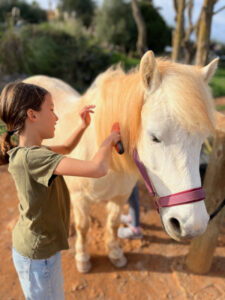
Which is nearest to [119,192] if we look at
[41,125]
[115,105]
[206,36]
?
[115,105]

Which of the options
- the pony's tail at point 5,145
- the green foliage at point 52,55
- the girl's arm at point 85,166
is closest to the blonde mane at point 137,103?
the girl's arm at point 85,166

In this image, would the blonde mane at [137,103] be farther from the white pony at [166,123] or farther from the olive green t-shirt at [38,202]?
the olive green t-shirt at [38,202]

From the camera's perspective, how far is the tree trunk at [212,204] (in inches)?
69.6

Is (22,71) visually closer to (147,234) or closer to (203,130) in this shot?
(147,234)

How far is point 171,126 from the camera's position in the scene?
1016 millimetres

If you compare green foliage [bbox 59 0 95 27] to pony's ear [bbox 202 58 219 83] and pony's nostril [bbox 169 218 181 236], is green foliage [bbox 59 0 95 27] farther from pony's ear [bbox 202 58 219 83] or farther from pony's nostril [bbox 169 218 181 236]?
pony's nostril [bbox 169 218 181 236]

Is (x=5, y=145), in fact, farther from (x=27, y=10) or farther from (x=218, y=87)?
(x=27, y=10)

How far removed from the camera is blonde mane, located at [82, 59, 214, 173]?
1.01 metres

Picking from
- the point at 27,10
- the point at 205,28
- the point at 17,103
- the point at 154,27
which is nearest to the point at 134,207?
the point at 17,103

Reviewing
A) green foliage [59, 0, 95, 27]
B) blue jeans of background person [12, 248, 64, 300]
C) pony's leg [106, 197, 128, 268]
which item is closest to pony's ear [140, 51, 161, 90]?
blue jeans of background person [12, 248, 64, 300]

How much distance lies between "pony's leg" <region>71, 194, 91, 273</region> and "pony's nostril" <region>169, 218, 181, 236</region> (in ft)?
3.30

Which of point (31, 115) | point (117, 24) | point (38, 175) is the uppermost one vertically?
point (117, 24)

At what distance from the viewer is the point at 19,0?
17656 mm

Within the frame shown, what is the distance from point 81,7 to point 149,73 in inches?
762
